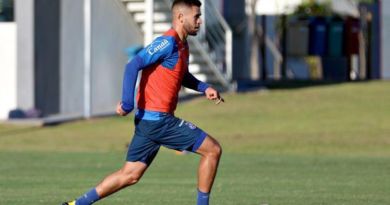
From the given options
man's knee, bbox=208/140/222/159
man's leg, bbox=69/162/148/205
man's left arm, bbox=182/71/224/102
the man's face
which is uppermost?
the man's face

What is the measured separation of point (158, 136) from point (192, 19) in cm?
108

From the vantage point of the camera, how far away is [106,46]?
99.0ft

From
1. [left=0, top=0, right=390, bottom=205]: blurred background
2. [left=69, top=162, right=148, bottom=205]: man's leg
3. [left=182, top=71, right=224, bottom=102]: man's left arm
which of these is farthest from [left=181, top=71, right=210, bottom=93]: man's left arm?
[left=0, top=0, right=390, bottom=205]: blurred background

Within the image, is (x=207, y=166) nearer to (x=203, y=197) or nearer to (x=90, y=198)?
(x=203, y=197)

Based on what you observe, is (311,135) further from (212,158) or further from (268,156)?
(212,158)

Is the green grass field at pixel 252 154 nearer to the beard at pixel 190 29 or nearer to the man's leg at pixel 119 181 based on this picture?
the man's leg at pixel 119 181

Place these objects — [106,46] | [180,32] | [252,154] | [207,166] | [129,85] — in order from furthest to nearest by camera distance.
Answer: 1. [106,46]
2. [252,154]
3. [180,32]
4. [207,166]
5. [129,85]

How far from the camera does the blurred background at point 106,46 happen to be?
27062 millimetres

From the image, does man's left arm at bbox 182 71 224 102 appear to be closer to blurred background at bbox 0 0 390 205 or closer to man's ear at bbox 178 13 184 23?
man's ear at bbox 178 13 184 23

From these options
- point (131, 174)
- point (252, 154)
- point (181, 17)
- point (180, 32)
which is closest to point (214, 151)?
point (131, 174)

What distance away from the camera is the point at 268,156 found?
21.9 metres

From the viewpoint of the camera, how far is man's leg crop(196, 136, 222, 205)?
10.8m

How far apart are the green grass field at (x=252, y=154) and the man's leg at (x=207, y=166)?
195cm

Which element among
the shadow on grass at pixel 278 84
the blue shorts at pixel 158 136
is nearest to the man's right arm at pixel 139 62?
the blue shorts at pixel 158 136
